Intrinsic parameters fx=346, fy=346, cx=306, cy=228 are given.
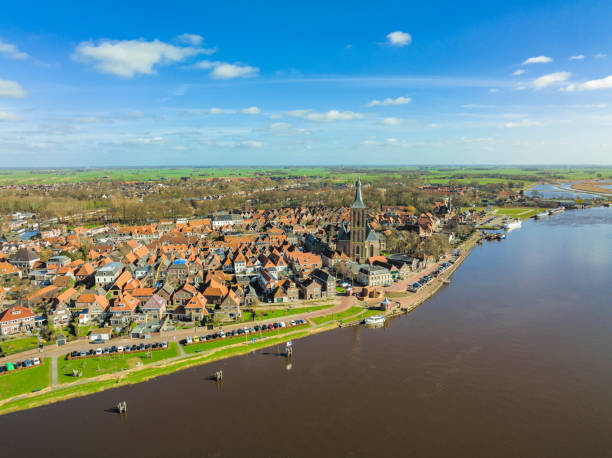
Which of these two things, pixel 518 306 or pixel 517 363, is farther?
pixel 518 306

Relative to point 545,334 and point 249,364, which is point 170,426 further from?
point 545,334

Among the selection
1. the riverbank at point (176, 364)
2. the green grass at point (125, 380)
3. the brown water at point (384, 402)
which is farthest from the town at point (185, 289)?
the brown water at point (384, 402)

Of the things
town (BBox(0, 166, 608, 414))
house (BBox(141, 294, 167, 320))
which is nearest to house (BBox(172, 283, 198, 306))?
town (BBox(0, 166, 608, 414))

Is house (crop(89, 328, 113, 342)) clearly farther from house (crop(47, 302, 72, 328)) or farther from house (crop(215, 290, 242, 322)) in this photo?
house (crop(215, 290, 242, 322))

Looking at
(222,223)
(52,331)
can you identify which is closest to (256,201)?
(222,223)

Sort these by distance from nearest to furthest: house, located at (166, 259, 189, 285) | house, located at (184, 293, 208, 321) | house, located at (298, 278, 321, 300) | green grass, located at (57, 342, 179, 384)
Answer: green grass, located at (57, 342, 179, 384), house, located at (184, 293, 208, 321), house, located at (298, 278, 321, 300), house, located at (166, 259, 189, 285)

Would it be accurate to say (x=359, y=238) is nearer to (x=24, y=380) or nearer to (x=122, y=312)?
(x=122, y=312)
